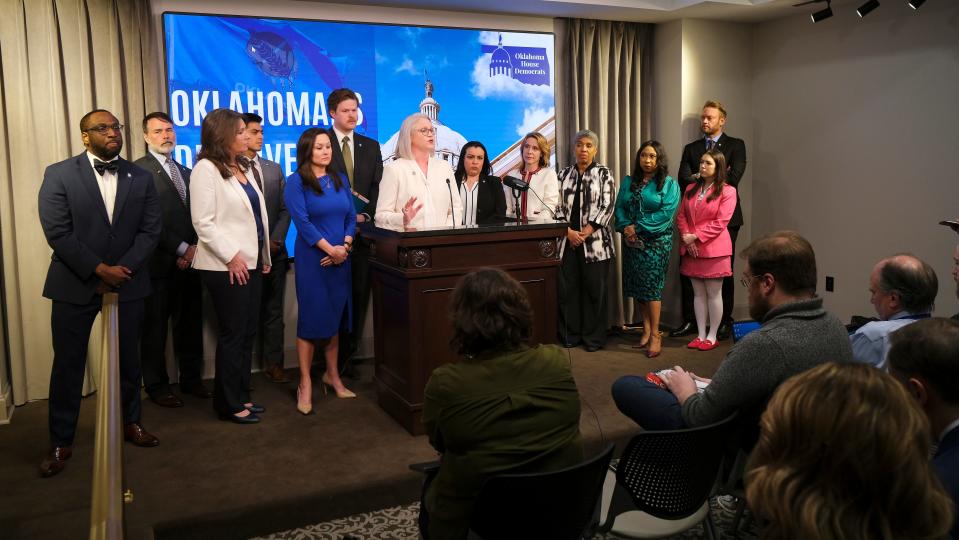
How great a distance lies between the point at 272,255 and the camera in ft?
15.3

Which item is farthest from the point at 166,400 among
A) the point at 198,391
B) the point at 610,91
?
the point at 610,91

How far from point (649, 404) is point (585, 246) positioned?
3.03 metres

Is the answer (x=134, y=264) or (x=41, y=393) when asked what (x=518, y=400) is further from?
(x=41, y=393)

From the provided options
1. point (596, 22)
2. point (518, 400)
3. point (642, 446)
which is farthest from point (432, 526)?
point (596, 22)

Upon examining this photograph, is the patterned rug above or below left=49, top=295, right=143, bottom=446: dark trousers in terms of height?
A: below

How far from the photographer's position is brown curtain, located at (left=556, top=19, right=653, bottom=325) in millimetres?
5938

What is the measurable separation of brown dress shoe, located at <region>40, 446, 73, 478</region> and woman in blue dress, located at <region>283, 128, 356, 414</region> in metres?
1.10

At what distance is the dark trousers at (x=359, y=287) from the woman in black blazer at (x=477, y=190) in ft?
2.27

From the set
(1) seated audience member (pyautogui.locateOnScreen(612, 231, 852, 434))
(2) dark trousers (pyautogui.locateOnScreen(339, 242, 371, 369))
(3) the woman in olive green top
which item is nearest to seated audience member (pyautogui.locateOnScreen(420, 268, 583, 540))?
(1) seated audience member (pyautogui.locateOnScreen(612, 231, 852, 434))

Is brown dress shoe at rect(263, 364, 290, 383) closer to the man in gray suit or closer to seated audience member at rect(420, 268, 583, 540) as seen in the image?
the man in gray suit

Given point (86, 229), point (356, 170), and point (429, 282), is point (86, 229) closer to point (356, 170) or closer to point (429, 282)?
point (429, 282)

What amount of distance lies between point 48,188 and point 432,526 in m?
2.35

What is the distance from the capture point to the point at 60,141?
4.37 metres

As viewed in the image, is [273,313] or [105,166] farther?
[273,313]
